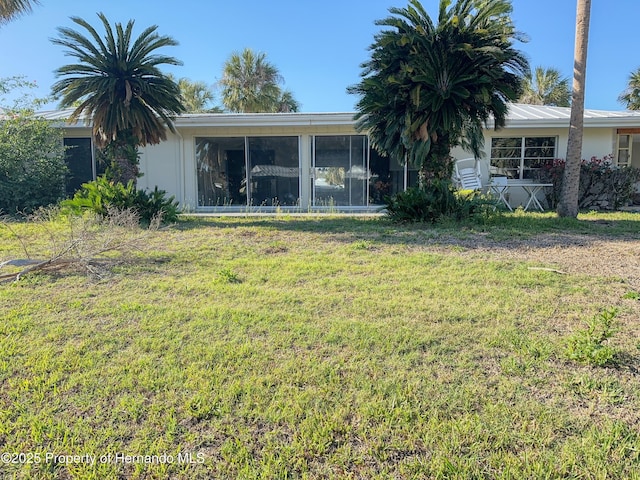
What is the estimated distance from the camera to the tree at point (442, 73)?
779 centimetres

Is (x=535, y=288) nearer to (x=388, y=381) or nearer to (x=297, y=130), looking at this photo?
(x=388, y=381)

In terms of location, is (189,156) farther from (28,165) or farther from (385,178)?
(385,178)

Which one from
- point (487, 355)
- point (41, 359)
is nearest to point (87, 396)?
point (41, 359)

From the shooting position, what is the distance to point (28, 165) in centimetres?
1084

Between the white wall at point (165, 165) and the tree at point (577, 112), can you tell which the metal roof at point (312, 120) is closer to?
the white wall at point (165, 165)

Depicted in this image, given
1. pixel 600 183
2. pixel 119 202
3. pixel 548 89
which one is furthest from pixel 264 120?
pixel 548 89

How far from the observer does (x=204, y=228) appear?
818 centimetres

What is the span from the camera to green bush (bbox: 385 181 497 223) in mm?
8125

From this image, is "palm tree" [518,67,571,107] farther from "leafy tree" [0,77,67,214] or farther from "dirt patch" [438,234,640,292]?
"leafy tree" [0,77,67,214]

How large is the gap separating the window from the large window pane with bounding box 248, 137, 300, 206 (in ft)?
19.3

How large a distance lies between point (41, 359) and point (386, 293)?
2.81 m

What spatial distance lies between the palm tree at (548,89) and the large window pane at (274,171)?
15225 millimetres

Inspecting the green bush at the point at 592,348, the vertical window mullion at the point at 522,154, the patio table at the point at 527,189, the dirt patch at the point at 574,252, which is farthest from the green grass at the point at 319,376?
the vertical window mullion at the point at 522,154


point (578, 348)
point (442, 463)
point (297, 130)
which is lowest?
point (442, 463)
